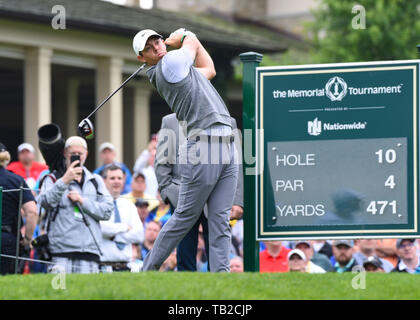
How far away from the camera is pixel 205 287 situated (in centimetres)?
793

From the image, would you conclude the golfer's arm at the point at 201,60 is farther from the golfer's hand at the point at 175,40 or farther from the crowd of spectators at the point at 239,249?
the crowd of spectators at the point at 239,249

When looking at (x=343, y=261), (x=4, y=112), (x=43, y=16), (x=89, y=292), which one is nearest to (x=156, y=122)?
(x=4, y=112)

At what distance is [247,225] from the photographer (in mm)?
11031

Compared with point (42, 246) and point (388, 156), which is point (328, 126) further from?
point (42, 246)

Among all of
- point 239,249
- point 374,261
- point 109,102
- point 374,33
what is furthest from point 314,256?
point 374,33

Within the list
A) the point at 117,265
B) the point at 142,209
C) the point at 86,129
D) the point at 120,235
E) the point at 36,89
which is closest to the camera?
the point at 86,129

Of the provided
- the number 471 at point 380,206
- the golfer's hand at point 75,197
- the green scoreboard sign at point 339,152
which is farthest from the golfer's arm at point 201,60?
the golfer's hand at point 75,197

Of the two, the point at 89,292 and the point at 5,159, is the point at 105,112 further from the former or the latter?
the point at 89,292

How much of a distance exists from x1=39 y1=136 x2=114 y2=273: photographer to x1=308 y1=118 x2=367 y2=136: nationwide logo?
2.67 m

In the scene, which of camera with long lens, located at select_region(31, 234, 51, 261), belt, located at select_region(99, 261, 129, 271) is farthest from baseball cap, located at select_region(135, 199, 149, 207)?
camera with long lens, located at select_region(31, 234, 51, 261)

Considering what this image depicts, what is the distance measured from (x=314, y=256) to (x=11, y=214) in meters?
4.00

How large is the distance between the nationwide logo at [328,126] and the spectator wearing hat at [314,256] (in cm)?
308
